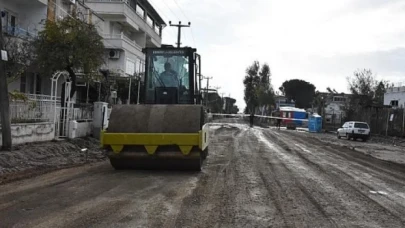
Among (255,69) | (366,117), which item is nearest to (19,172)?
(366,117)

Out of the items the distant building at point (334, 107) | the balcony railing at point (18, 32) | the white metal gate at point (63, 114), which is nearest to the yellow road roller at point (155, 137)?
the white metal gate at point (63, 114)

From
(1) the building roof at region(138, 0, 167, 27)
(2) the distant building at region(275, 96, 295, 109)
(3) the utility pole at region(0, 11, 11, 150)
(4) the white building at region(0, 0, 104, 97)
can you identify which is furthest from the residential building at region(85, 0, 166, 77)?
(2) the distant building at region(275, 96, 295, 109)

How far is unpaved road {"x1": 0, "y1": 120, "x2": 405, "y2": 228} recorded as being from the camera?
6984mm

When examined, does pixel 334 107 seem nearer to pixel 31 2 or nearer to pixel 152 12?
pixel 152 12

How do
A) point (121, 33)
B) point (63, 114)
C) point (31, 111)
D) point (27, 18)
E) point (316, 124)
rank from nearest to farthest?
point (31, 111)
point (63, 114)
point (27, 18)
point (121, 33)
point (316, 124)

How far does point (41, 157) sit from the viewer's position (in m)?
13.9

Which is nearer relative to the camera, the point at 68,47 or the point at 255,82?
the point at 68,47

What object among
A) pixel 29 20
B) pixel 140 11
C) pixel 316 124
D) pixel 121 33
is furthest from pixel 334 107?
pixel 29 20

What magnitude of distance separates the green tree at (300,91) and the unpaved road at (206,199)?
98289 mm

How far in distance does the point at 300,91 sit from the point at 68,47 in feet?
315

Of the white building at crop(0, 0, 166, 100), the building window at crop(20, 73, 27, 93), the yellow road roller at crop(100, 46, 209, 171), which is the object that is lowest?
the yellow road roller at crop(100, 46, 209, 171)

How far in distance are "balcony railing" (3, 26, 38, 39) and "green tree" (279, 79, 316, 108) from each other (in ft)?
301

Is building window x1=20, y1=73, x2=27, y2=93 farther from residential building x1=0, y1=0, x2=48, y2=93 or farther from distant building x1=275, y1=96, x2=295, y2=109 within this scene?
distant building x1=275, y1=96, x2=295, y2=109

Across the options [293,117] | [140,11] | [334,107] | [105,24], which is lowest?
[293,117]
